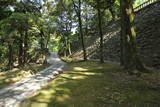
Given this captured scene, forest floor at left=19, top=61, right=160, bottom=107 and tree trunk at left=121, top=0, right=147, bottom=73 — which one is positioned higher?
tree trunk at left=121, top=0, right=147, bottom=73

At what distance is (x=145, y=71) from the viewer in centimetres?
899

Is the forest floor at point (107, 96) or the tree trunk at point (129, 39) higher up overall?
the tree trunk at point (129, 39)

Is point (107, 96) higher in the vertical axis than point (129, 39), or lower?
lower

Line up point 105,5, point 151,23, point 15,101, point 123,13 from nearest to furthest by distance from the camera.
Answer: point 15,101 → point 123,13 → point 151,23 → point 105,5

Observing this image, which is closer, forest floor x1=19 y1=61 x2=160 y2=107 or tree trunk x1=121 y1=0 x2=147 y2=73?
forest floor x1=19 y1=61 x2=160 y2=107

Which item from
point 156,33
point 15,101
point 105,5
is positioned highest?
point 105,5

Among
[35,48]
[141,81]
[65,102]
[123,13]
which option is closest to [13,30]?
[35,48]

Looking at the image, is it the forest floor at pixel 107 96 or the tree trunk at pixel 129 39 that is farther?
the tree trunk at pixel 129 39

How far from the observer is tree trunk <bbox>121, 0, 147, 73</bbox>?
919 centimetres

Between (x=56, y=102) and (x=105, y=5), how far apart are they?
15.6m

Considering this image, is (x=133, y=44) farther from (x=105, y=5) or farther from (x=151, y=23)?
(x=105, y=5)

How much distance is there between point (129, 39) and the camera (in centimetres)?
953

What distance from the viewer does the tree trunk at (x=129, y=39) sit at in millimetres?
9193

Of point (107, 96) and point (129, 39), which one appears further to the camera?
point (129, 39)
